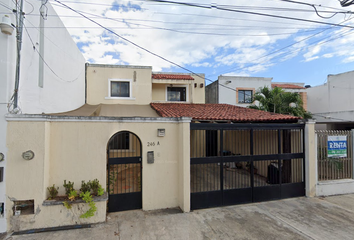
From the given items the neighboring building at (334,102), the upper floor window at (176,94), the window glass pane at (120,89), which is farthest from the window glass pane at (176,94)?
the neighboring building at (334,102)

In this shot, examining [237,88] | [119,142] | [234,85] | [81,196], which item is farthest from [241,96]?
[81,196]

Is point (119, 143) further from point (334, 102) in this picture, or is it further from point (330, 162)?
point (334, 102)

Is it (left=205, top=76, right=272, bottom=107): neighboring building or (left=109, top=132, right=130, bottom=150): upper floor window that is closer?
(left=109, top=132, right=130, bottom=150): upper floor window

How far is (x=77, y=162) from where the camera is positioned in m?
5.39

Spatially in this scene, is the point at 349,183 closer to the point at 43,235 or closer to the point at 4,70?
the point at 43,235

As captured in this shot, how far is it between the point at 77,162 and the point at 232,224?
4899 mm

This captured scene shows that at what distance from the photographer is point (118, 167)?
6.01m

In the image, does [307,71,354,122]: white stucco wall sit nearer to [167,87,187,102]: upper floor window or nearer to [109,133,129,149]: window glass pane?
[167,87,187,102]: upper floor window

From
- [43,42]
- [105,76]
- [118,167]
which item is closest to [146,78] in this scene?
[105,76]

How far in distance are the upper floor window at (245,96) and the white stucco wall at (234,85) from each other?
41cm

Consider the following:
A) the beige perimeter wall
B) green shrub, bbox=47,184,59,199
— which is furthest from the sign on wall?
green shrub, bbox=47,184,59,199

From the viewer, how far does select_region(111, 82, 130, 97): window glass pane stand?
12.1 meters

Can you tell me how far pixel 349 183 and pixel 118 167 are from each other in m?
9.25

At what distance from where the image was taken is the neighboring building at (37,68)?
4.67 meters
